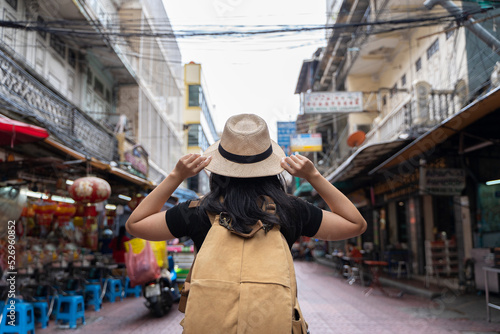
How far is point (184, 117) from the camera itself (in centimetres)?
3488

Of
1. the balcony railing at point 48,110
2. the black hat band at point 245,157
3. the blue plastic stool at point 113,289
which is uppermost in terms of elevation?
the balcony railing at point 48,110

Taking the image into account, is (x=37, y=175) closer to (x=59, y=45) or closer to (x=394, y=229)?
(x=59, y=45)

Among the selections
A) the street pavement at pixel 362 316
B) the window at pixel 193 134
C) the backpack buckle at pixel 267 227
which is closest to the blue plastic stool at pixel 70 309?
the street pavement at pixel 362 316

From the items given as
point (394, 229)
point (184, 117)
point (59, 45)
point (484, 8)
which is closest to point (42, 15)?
point (59, 45)

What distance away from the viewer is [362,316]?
326 inches

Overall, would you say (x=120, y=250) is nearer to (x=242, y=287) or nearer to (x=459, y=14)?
(x=459, y=14)

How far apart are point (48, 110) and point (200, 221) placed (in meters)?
9.70

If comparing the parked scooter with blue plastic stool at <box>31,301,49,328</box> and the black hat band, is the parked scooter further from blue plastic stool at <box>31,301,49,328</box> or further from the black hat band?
the black hat band

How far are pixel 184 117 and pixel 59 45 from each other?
2164 centimetres

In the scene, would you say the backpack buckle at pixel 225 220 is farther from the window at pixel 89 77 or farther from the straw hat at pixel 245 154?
the window at pixel 89 77

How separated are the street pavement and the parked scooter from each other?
0.19m

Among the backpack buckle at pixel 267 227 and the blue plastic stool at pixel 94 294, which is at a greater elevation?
the backpack buckle at pixel 267 227

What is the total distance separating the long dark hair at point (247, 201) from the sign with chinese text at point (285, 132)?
20.8m

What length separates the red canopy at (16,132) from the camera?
5.05 meters
